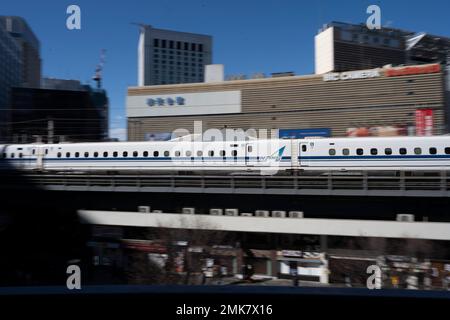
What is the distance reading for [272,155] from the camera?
1759cm

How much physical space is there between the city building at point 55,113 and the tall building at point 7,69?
3545mm

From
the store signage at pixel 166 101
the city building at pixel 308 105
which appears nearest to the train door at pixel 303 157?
the city building at pixel 308 105

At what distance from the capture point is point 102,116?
68438 millimetres

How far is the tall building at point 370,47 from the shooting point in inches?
2443

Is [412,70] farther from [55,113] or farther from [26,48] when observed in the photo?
[26,48]

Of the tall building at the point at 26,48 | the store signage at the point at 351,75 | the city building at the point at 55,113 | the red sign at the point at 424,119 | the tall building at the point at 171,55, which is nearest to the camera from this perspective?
the red sign at the point at 424,119

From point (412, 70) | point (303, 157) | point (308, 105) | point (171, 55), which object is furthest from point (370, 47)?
point (303, 157)

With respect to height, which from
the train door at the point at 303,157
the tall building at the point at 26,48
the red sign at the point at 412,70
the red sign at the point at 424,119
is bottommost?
the train door at the point at 303,157

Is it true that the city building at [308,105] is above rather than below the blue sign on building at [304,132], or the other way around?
above

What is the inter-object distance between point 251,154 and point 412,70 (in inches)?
1152

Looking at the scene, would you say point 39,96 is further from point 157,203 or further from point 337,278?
point 337,278

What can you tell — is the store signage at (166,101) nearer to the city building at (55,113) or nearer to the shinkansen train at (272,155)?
the city building at (55,113)
